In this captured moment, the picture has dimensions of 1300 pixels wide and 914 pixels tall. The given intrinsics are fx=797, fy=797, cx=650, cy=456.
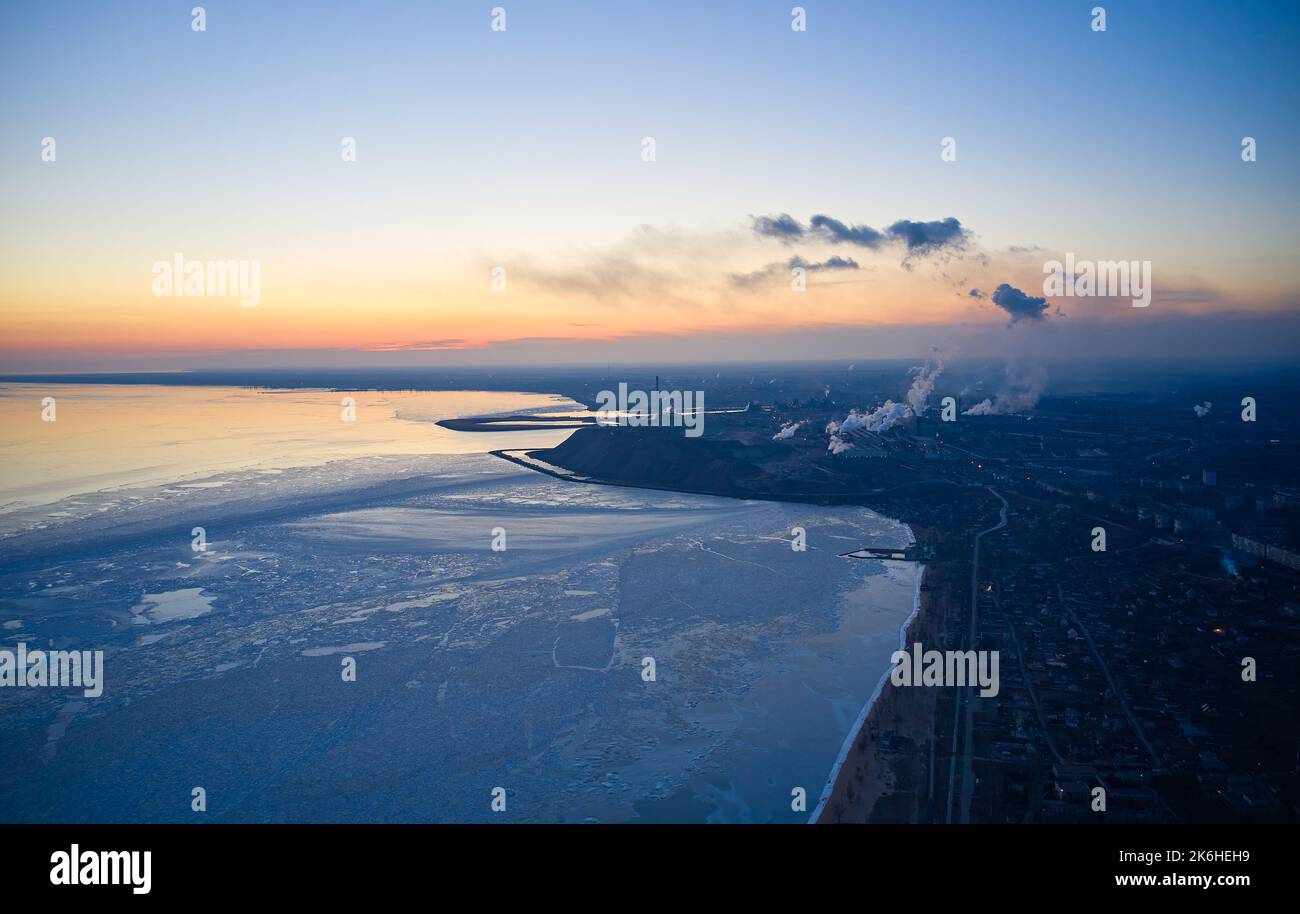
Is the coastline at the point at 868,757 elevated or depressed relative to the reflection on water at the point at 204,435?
depressed

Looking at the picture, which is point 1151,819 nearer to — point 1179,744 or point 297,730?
point 1179,744

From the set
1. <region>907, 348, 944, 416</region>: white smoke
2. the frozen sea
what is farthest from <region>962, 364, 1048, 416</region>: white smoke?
the frozen sea

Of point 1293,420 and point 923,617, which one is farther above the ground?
point 1293,420

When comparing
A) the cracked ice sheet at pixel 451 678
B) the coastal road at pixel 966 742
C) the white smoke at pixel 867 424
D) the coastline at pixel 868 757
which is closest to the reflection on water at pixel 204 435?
the cracked ice sheet at pixel 451 678

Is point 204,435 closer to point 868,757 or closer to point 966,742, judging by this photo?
point 868,757

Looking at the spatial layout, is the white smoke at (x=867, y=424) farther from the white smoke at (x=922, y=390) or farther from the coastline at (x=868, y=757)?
the coastline at (x=868, y=757)
